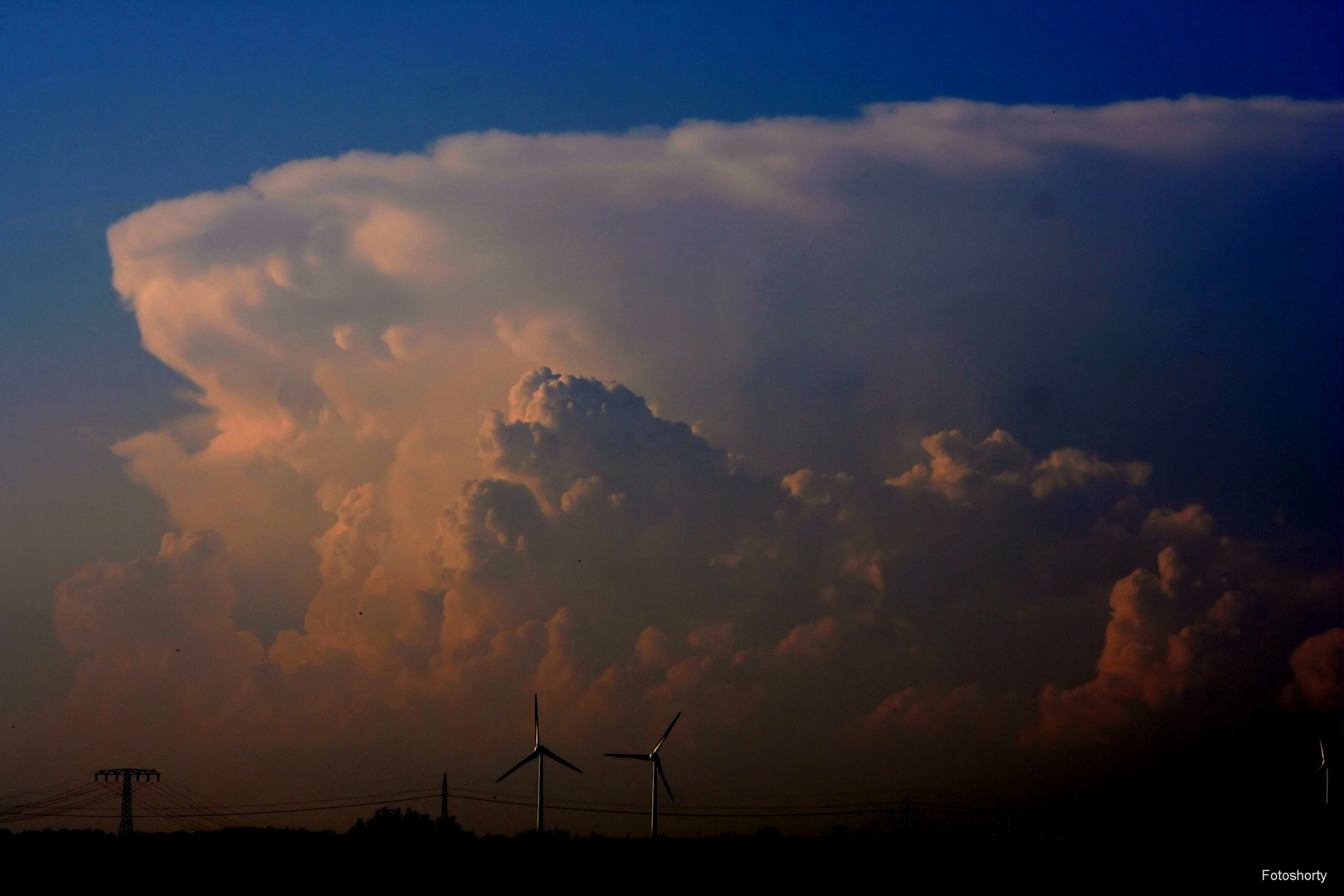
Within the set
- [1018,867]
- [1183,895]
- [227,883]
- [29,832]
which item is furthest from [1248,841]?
[29,832]

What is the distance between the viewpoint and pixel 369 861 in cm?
13188

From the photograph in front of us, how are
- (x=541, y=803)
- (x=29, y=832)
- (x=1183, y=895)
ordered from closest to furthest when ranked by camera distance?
1. (x=1183, y=895)
2. (x=29, y=832)
3. (x=541, y=803)

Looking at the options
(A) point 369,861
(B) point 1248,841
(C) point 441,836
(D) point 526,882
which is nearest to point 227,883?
(A) point 369,861

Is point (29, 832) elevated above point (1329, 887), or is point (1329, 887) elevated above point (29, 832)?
point (29, 832)

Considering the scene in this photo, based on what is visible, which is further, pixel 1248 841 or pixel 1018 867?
pixel 1248 841

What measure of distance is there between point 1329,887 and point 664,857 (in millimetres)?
73554

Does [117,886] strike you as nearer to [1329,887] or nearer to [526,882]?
[526,882]

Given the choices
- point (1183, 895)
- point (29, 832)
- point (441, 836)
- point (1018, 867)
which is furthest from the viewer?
point (441, 836)

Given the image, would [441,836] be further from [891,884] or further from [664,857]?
[891,884]

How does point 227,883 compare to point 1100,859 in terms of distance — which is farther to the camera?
point 1100,859

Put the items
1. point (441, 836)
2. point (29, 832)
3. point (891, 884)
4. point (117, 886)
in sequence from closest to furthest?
point (117, 886) < point (891, 884) < point (29, 832) < point (441, 836)

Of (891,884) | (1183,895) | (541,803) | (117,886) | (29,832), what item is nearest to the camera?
(117,886)

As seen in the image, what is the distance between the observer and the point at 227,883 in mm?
114375

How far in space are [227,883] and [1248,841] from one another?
14120 cm
